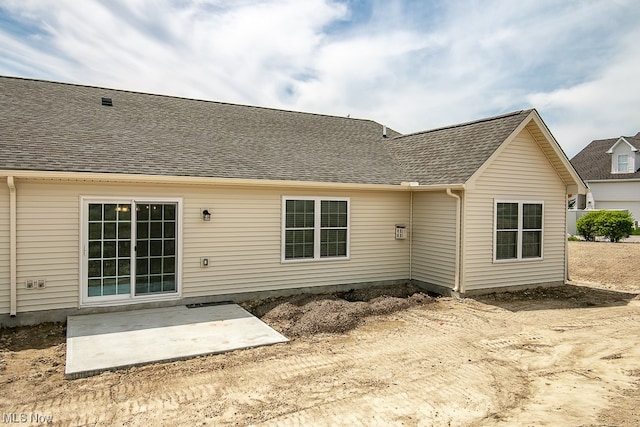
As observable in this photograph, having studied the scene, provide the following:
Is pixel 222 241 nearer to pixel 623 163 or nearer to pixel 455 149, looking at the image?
pixel 455 149

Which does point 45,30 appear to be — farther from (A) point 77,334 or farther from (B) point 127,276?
(A) point 77,334

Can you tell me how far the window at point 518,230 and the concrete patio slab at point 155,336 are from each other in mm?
6363

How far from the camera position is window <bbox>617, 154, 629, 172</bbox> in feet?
97.2

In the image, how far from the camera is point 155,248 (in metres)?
8.53

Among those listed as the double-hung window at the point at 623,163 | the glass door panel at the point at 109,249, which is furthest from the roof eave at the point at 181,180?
the double-hung window at the point at 623,163

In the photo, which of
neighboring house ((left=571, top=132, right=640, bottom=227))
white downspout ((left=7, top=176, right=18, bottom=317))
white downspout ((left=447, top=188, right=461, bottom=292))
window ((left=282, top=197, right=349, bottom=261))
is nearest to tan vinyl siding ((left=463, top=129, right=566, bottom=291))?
white downspout ((left=447, top=188, right=461, bottom=292))

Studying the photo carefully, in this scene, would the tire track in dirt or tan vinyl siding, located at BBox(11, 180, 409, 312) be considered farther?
tan vinyl siding, located at BBox(11, 180, 409, 312)

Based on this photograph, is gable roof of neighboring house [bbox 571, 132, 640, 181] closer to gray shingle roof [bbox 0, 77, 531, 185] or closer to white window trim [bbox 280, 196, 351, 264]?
gray shingle roof [bbox 0, 77, 531, 185]

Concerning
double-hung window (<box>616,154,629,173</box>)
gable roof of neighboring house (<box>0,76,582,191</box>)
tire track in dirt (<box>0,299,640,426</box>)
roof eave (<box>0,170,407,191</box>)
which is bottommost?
tire track in dirt (<box>0,299,640,426</box>)

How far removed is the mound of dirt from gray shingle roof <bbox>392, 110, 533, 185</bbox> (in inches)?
114

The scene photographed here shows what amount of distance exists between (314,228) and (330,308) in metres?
2.36

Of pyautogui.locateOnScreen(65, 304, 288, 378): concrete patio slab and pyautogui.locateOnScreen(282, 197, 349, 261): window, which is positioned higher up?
pyautogui.locateOnScreen(282, 197, 349, 261): window

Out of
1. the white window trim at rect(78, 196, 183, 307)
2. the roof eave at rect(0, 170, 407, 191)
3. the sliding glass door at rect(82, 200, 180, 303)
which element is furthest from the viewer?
the sliding glass door at rect(82, 200, 180, 303)

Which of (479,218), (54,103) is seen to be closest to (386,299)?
(479,218)
